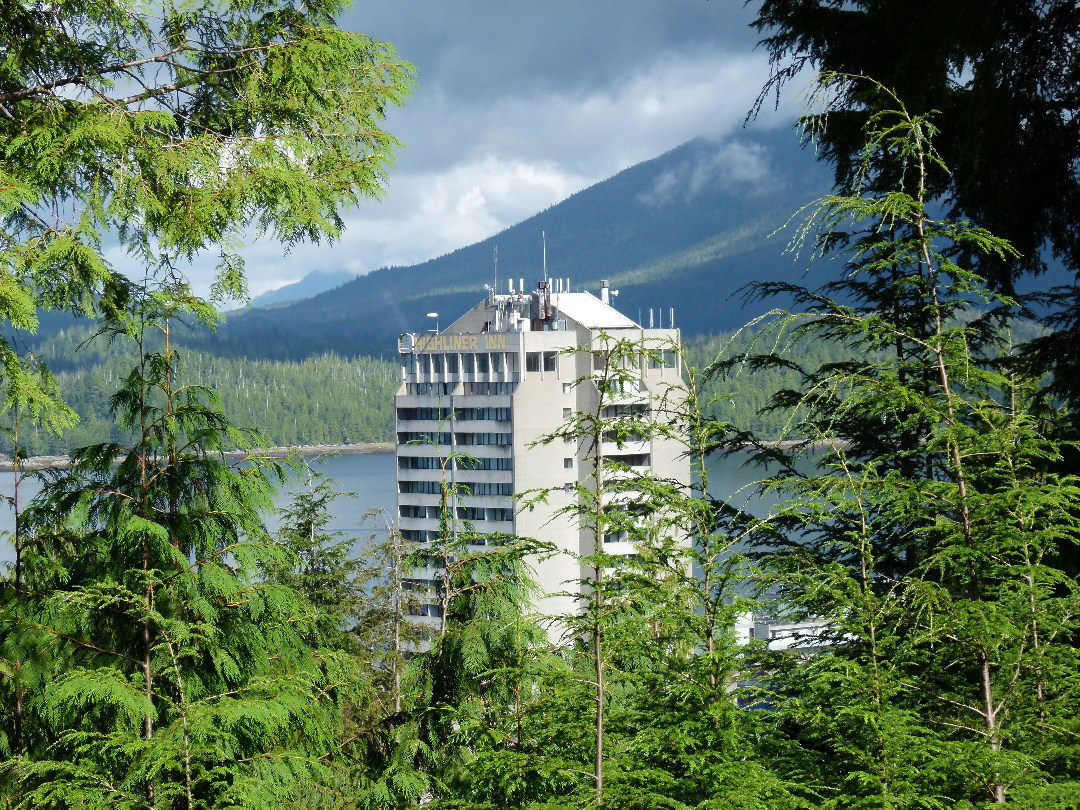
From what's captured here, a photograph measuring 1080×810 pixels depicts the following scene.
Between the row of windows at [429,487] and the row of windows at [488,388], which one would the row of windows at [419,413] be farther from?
the row of windows at [429,487]

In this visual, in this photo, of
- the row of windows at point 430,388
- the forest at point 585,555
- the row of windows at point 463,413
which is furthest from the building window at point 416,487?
the forest at point 585,555

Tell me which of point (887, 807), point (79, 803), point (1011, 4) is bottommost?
point (79, 803)

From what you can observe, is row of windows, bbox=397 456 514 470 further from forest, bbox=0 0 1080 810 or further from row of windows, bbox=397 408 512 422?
forest, bbox=0 0 1080 810

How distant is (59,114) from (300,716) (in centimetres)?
311

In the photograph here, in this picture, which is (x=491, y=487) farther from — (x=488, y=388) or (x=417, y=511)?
→ (x=488, y=388)

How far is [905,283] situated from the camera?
11.9 ft

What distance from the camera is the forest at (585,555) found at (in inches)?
129

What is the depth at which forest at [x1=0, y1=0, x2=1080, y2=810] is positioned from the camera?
3287 mm

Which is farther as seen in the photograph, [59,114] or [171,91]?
[171,91]

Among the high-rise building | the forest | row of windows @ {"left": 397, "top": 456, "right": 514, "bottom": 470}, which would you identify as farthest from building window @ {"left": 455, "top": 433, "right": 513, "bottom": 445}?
the forest

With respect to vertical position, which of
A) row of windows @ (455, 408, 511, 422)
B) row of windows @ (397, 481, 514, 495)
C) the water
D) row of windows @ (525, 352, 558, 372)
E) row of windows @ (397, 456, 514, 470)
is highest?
row of windows @ (525, 352, 558, 372)

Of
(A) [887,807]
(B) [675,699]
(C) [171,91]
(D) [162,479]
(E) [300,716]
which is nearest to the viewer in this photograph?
(A) [887,807]

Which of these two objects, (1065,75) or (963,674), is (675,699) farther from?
(1065,75)

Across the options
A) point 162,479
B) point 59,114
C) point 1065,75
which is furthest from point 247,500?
point 1065,75
